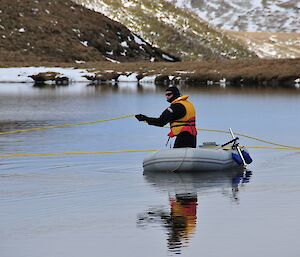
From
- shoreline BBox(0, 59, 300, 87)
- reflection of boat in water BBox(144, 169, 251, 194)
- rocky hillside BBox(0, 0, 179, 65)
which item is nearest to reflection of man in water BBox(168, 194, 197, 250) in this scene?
reflection of boat in water BBox(144, 169, 251, 194)

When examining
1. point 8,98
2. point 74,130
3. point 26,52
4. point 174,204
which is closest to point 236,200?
point 174,204

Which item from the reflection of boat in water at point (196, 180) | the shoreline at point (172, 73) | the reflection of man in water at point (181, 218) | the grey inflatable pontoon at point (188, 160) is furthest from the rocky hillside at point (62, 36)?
the reflection of man in water at point (181, 218)

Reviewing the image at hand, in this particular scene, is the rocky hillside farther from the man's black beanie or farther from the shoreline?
the man's black beanie

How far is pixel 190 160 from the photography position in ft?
74.8

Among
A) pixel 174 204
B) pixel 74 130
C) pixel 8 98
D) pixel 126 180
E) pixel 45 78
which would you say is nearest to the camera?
pixel 174 204

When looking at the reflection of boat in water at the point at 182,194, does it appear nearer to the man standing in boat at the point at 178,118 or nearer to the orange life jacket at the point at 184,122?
the man standing in boat at the point at 178,118

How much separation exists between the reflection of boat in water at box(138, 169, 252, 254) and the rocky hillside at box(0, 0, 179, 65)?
11023 cm

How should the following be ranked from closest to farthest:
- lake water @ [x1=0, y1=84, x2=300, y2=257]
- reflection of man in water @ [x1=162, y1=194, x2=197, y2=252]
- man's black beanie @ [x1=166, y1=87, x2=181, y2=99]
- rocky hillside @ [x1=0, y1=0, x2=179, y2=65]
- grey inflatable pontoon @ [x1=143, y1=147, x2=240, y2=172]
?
lake water @ [x1=0, y1=84, x2=300, y2=257], reflection of man in water @ [x1=162, y1=194, x2=197, y2=252], grey inflatable pontoon @ [x1=143, y1=147, x2=240, y2=172], man's black beanie @ [x1=166, y1=87, x2=181, y2=99], rocky hillside @ [x1=0, y1=0, x2=179, y2=65]

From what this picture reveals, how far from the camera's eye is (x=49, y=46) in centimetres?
14425

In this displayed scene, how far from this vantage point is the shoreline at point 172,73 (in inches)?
3661

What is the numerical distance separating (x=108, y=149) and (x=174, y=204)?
11181mm

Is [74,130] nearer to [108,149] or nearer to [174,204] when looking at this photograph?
[108,149]

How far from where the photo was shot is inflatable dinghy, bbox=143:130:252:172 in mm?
22820

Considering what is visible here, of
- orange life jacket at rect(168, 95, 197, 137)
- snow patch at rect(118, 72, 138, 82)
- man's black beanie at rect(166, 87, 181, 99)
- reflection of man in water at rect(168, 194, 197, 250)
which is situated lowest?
snow patch at rect(118, 72, 138, 82)
